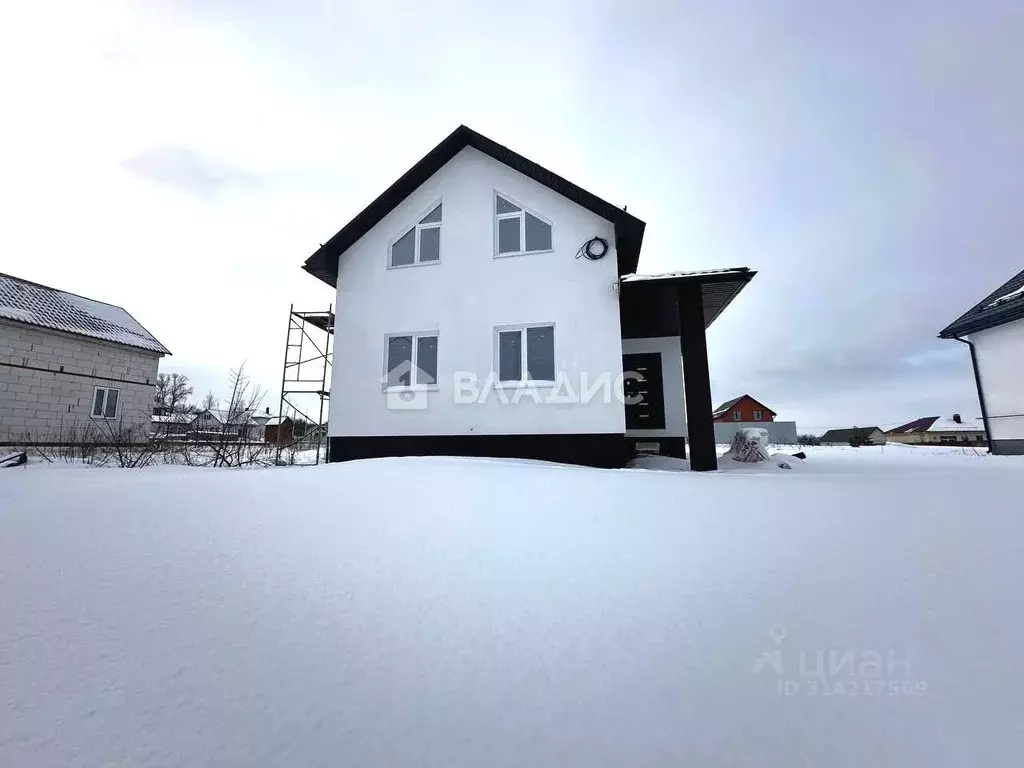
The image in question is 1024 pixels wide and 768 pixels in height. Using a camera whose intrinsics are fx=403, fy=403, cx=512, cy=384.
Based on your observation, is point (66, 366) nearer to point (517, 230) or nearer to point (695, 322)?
point (517, 230)

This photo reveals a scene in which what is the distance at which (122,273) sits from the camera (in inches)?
615

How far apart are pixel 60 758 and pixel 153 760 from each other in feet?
0.77

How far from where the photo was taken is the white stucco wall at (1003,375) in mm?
9766

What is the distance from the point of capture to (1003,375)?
1014cm

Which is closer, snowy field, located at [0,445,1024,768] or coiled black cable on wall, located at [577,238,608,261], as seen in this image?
snowy field, located at [0,445,1024,768]

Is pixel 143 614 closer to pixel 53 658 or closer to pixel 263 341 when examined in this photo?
pixel 53 658

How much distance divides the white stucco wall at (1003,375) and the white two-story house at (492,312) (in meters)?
7.95

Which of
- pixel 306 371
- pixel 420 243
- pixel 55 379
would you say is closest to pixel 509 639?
pixel 420 243

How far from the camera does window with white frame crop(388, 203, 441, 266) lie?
8.23 metres

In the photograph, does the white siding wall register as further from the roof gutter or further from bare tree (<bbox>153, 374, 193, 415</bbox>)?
bare tree (<bbox>153, 374, 193, 415</bbox>)

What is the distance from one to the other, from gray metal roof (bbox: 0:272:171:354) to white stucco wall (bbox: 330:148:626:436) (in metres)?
13.0

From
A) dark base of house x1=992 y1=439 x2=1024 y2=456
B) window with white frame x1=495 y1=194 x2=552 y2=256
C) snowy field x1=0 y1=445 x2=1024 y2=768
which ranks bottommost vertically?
snowy field x1=0 y1=445 x2=1024 y2=768

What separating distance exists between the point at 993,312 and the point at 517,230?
12122 millimetres

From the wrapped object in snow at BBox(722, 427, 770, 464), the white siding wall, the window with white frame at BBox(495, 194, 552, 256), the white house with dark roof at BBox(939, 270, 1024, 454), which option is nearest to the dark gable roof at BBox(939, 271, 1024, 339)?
the white house with dark roof at BBox(939, 270, 1024, 454)
